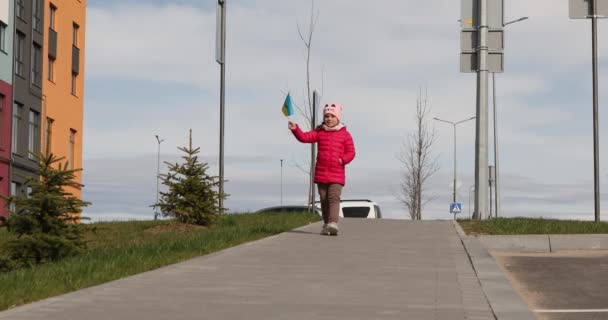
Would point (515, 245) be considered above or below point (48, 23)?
below

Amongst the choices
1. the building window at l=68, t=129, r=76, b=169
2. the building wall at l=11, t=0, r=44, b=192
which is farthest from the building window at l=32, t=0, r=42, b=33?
the building window at l=68, t=129, r=76, b=169

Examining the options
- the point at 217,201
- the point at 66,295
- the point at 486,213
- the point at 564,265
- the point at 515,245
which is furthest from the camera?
the point at 217,201

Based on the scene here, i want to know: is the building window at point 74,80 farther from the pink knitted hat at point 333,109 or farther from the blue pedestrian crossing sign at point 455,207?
the pink knitted hat at point 333,109

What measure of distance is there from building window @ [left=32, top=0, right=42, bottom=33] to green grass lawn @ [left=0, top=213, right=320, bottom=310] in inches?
920

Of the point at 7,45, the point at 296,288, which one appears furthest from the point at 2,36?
the point at 296,288

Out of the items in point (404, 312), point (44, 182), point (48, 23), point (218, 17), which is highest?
point (48, 23)

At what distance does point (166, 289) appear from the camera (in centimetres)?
868

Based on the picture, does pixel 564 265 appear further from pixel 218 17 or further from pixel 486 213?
pixel 218 17

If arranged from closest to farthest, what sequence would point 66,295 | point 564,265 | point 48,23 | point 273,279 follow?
point 66,295, point 273,279, point 564,265, point 48,23

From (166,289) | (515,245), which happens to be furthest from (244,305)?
(515,245)

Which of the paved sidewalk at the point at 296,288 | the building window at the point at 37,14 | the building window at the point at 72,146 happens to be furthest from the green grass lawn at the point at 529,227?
the building window at the point at 72,146

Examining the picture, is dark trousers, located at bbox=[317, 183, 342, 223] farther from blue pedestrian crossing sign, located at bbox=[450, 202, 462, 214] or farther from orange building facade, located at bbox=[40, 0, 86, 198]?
blue pedestrian crossing sign, located at bbox=[450, 202, 462, 214]

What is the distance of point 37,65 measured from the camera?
4206 cm

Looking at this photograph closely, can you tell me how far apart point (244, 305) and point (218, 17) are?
17.0 metres
